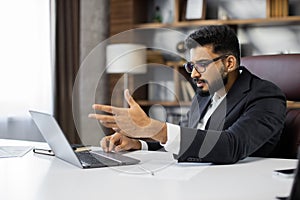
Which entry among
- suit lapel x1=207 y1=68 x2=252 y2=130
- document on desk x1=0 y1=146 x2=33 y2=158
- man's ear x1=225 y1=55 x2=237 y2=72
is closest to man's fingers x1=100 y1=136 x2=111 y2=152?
document on desk x1=0 y1=146 x2=33 y2=158

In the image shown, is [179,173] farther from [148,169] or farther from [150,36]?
[150,36]

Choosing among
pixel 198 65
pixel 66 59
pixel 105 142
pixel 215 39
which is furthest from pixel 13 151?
pixel 66 59

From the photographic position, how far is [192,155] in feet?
4.72

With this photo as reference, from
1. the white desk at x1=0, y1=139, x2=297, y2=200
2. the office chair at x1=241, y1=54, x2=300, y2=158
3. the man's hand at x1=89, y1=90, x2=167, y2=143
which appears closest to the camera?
the white desk at x1=0, y1=139, x2=297, y2=200

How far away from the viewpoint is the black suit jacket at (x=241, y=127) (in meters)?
1.44

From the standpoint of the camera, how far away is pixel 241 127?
154 cm

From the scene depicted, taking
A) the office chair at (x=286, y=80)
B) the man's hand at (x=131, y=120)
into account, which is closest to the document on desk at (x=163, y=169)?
the man's hand at (x=131, y=120)

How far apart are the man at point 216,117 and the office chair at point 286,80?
18 cm

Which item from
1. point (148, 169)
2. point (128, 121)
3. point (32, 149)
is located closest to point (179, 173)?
point (148, 169)

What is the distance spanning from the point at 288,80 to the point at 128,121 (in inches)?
41.0

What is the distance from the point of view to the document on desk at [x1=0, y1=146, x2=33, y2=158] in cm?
164

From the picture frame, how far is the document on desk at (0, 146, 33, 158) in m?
2.46

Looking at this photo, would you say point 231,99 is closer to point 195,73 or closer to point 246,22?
point 195,73

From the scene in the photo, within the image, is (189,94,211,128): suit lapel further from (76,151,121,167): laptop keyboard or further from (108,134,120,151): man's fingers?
(76,151,121,167): laptop keyboard
